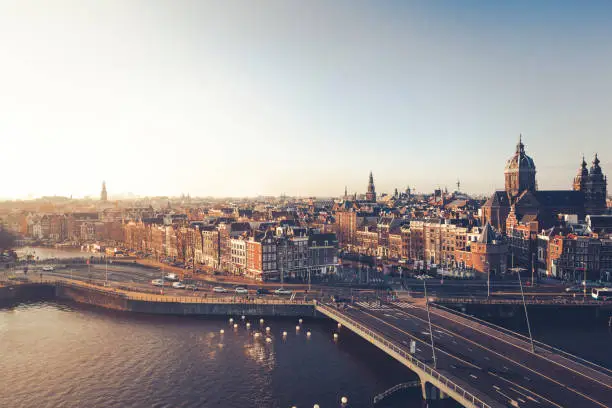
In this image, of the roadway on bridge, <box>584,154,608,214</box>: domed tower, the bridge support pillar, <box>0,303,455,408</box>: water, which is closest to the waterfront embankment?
<box>0,303,455,408</box>: water

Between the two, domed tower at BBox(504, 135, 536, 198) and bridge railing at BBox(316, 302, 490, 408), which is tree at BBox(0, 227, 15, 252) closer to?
bridge railing at BBox(316, 302, 490, 408)

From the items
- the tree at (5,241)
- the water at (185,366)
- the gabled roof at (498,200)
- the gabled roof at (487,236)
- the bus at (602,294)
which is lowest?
the water at (185,366)

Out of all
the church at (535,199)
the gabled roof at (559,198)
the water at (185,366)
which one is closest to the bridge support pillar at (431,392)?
the water at (185,366)

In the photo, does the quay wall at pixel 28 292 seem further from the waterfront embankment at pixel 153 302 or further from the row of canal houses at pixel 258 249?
the row of canal houses at pixel 258 249

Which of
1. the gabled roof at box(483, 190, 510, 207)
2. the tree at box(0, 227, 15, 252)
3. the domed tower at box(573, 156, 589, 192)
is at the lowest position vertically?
the tree at box(0, 227, 15, 252)

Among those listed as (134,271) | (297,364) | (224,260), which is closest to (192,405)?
(297,364)

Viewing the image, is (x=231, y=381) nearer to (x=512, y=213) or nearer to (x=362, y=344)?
(x=362, y=344)
